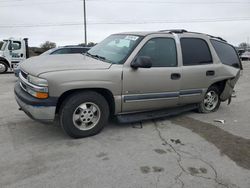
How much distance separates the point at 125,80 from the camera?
4512 millimetres

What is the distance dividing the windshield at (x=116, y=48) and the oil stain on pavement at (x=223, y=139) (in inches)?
71.4

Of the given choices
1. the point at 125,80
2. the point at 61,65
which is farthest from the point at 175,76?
the point at 61,65

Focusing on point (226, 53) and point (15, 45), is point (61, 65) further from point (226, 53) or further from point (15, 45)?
point (15, 45)

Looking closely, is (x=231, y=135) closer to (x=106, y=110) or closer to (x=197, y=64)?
(x=197, y=64)

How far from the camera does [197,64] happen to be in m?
5.49

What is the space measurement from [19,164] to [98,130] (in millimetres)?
1465

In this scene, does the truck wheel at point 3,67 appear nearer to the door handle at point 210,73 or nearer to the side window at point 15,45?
the side window at point 15,45

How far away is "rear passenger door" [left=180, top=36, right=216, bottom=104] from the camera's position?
529 centimetres

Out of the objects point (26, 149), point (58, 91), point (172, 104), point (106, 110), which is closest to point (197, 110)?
point (172, 104)

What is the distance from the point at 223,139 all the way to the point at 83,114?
8.02ft

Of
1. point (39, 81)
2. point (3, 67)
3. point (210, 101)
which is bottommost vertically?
point (3, 67)

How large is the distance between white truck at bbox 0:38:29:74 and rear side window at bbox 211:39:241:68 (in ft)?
41.8

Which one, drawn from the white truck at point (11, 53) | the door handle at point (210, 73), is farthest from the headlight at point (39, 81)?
the white truck at point (11, 53)

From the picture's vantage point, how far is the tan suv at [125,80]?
A: 159 inches
